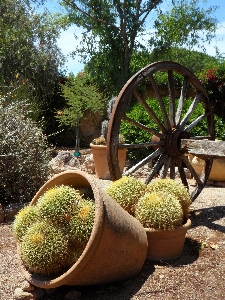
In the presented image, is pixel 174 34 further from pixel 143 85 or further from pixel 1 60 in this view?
pixel 1 60

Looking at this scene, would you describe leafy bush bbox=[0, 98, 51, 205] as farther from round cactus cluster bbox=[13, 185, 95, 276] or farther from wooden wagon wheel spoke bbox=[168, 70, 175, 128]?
round cactus cluster bbox=[13, 185, 95, 276]

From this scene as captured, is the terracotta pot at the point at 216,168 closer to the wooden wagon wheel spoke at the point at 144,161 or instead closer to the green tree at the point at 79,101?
the wooden wagon wheel spoke at the point at 144,161

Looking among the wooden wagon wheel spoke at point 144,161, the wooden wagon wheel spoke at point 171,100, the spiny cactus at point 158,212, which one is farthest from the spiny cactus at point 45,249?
the wooden wagon wheel spoke at point 171,100

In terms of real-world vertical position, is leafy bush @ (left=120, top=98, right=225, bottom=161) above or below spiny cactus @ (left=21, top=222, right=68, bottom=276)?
above

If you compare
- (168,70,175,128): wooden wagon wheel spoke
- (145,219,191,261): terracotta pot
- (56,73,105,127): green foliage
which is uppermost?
(56,73,105,127): green foliage

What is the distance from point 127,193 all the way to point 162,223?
414 mm

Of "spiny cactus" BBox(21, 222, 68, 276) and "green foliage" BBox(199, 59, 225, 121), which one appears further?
"green foliage" BBox(199, 59, 225, 121)

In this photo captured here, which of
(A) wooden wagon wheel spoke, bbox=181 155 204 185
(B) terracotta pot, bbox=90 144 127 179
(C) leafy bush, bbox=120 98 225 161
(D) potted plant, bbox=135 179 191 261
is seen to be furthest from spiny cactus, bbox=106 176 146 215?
(C) leafy bush, bbox=120 98 225 161

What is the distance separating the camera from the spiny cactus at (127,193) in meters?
3.48

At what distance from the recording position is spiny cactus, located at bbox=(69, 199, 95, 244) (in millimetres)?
2713

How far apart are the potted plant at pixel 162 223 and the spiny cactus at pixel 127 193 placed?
0.10 metres

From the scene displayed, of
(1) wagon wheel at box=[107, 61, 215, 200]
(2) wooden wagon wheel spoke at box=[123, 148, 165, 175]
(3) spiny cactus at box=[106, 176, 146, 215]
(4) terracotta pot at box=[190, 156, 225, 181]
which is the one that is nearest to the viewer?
(3) spiny cactus at box=[106, 176, 146, 215]

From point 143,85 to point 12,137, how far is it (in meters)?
7.90

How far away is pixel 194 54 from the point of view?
1567 centimetres
